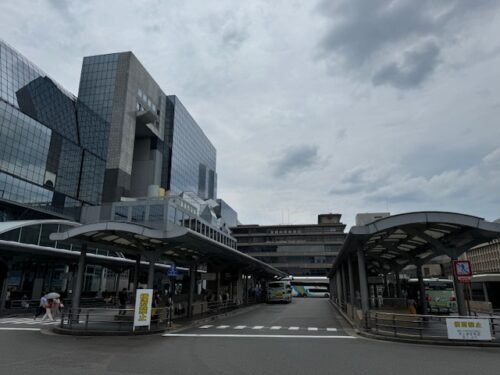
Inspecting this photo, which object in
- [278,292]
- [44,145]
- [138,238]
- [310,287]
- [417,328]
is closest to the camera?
[417,328]

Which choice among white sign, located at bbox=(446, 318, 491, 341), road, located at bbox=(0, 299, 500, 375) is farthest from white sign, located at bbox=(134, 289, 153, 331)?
white sign, located at bbox=(446, 318, 491, 341)

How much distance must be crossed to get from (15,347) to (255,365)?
294 inches

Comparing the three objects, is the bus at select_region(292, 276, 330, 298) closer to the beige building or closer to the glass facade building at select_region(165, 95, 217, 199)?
the glass facade building at select_region(165, 95, 217, 199)

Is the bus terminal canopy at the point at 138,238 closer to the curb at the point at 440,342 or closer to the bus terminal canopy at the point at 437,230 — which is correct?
the bus terminal canopy at the point at 437,230

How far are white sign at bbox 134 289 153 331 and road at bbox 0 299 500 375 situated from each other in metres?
0.96

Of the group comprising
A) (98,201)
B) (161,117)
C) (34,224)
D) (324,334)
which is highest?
(161,117)

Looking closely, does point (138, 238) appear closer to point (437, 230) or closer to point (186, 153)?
point (437, 230)

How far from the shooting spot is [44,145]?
66625mm

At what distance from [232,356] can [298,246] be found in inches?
3476

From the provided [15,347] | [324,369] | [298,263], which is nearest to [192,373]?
[324,369]

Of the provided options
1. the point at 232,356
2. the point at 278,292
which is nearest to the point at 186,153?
the point at 278,292

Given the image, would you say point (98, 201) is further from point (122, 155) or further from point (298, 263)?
point (298, 263)

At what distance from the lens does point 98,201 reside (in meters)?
75.0

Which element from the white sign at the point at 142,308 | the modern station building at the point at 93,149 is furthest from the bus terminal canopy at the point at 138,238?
the modern station building at the point at 93,149
